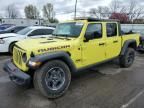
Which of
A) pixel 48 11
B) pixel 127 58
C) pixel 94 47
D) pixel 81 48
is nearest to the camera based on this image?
pixel 81 48

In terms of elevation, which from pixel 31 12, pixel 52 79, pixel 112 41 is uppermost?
pixel 31 12

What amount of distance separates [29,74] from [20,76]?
1.07ft

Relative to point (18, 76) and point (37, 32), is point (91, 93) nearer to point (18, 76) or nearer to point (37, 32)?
point (18, 76)

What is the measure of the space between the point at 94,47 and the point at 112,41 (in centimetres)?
100

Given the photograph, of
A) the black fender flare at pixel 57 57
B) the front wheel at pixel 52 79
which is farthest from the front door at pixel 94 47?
the front wheel at pixel 52 79

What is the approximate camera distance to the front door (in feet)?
17.1

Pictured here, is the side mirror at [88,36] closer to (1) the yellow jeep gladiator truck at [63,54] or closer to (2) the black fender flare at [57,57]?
(1) the yellow jeep gladiator truck at [63,54]

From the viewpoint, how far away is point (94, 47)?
5.43m

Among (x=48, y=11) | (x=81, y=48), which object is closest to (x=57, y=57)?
(x=81, y=48)

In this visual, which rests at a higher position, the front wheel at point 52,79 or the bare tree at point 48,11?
the bare tree at point 48,11

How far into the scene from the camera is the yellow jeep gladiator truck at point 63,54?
14.0ft

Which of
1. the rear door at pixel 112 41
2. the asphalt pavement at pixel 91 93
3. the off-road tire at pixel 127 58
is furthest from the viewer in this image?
the off-road tire at pixel 127 58

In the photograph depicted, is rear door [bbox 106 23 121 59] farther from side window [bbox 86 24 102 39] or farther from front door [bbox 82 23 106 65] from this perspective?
side window [bbox 86 24 102 39]

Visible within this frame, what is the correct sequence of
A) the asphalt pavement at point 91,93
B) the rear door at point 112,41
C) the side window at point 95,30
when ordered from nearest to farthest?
the asphalt pavement at point 91,93 < the side window at point 95,30 < the rear door at point 112,41
